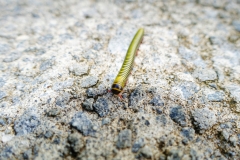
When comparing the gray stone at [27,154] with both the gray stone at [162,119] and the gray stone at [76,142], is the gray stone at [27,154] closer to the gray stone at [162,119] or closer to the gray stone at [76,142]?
the gray stone at [76,142]

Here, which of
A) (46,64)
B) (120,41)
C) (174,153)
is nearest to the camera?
(174,153)

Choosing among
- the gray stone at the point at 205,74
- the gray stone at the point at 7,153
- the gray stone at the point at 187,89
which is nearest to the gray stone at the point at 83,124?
the gray stone at the point at 7,153

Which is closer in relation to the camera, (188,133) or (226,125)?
(188,133)

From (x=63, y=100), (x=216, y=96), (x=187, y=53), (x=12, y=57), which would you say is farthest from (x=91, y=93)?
(x=187, y=53)

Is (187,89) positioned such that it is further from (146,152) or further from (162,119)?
(146,152)

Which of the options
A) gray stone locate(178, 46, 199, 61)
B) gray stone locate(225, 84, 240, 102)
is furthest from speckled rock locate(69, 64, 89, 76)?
gray stone locate(225, 84, 240, 102)

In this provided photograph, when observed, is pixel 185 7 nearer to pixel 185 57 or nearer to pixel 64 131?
pixel 185 57
